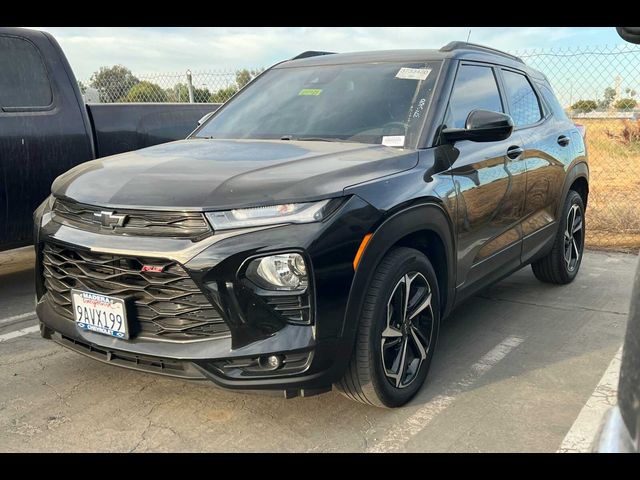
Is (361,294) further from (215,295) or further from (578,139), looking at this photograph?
(578,139)

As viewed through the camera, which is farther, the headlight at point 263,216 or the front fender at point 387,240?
the front fender at point 387,240

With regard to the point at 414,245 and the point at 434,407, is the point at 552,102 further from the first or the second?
the point at 434,407

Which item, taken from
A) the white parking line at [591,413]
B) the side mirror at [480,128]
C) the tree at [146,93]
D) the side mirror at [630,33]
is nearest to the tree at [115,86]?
the tree at [146,93]

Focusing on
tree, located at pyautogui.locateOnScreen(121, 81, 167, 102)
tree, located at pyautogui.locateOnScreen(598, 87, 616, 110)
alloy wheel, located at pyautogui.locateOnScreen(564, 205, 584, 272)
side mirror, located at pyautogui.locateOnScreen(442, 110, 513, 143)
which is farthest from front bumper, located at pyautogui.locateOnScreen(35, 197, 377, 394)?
tree, located at pyautogui.locateOnScreen(121, 81, 167, 102)

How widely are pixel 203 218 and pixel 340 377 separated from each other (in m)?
0.91

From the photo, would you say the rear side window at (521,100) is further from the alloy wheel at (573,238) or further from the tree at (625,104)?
the tree at (625,104)

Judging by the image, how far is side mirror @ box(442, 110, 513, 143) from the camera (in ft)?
11.0

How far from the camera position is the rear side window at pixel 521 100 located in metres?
4.43

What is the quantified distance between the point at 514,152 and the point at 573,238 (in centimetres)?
173

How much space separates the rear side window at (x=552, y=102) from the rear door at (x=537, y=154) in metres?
0.07

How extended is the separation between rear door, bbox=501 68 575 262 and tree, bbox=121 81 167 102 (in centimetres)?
705

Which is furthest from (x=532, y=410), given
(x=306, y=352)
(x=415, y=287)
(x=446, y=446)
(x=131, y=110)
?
(x=131, y=110)

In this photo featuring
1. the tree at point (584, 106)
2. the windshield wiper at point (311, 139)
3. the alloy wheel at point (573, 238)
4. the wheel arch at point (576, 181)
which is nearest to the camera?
the windshield wiper at point (311, 139)
